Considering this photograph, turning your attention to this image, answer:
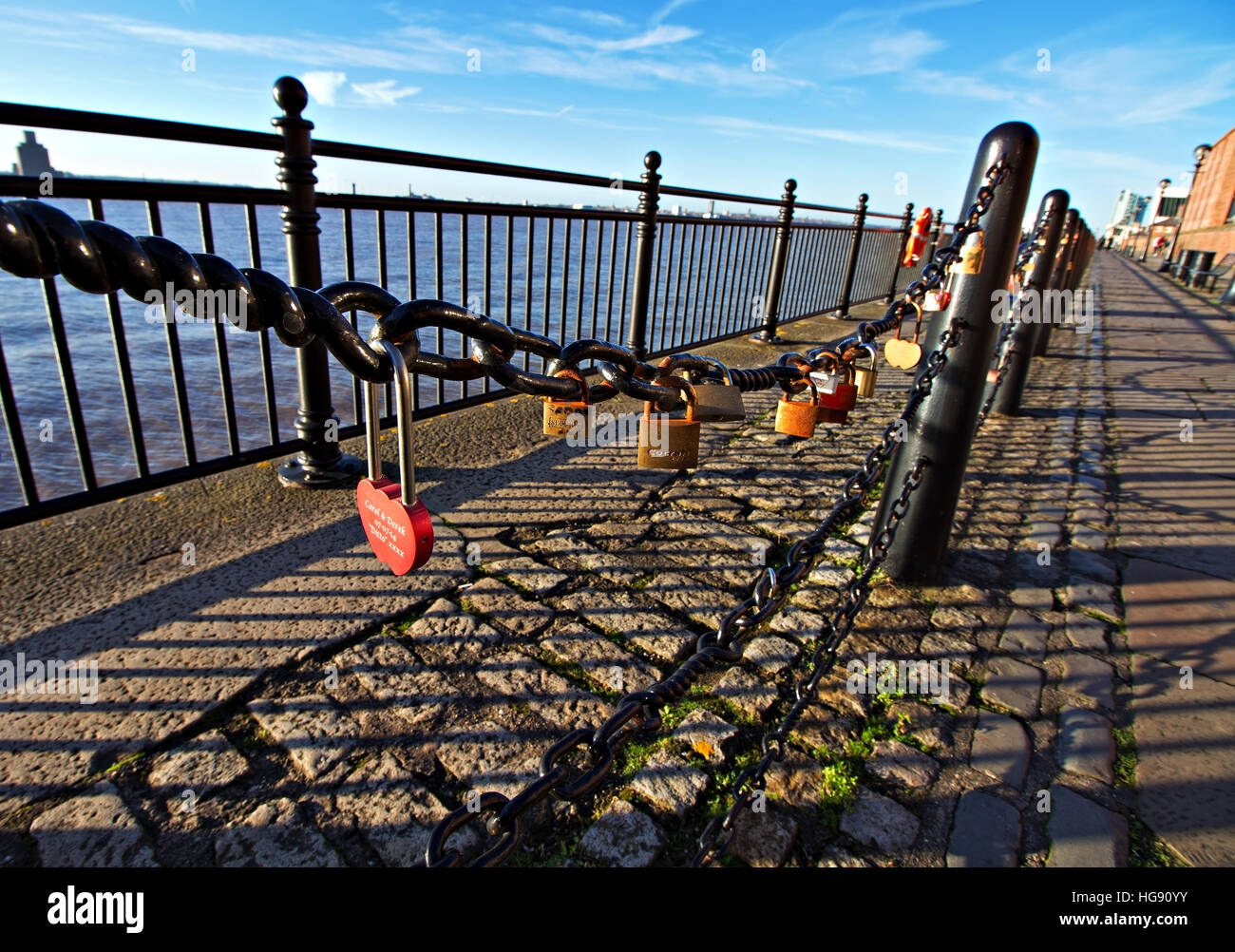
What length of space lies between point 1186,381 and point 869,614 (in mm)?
8188

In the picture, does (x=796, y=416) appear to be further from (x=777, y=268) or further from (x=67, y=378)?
(x=777, y=268)

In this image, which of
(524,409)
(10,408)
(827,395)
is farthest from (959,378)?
(10,408)

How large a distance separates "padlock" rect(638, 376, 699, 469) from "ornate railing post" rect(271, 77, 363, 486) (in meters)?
1.68

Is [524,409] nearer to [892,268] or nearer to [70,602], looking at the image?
[70,602]

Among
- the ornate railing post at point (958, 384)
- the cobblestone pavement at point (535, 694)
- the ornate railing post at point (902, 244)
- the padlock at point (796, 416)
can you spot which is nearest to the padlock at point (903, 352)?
the ornate railing post at point (958, 384)

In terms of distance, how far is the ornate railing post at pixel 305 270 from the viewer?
2.83m

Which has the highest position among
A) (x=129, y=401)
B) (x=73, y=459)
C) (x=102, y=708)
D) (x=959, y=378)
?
(x=959, y=378)

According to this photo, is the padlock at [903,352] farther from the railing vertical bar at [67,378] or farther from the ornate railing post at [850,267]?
the ornate railing post at [850,267]

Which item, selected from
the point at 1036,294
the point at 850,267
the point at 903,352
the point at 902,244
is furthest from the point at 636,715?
the point at 902,244

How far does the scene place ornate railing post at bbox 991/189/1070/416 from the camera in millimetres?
5508

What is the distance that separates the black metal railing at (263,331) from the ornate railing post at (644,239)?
1 cm

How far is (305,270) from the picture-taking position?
301 centimetres

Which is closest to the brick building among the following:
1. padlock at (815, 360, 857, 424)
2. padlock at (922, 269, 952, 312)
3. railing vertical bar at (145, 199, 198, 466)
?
padlock at (922, 269, 952, 312)

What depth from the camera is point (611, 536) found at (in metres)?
3.13
